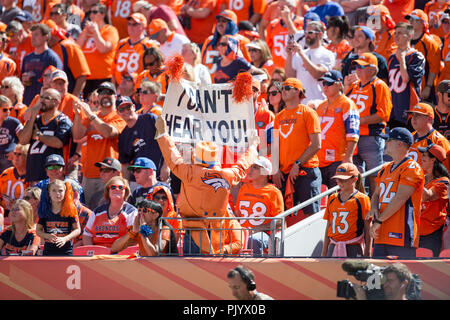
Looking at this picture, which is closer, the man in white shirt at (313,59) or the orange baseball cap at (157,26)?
the man in white shirt at (313,59)

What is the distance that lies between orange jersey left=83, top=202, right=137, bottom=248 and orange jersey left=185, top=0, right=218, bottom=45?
6871 millimetres

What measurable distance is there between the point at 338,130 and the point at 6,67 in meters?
6.61

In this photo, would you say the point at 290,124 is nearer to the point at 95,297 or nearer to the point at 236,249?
the point at 236,249

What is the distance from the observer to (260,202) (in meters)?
9.69

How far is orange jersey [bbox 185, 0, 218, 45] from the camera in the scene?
15.8 m

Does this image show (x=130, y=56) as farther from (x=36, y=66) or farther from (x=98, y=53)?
(x=36, y=66)

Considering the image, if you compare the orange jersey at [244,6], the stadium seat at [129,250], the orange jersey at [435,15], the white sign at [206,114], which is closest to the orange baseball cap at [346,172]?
the white sign at [206,114]

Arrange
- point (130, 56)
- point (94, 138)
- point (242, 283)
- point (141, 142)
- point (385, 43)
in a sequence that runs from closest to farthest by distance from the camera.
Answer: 1. point (242, 283)
2. point (141, 142)
3. point (94, 138)
4. point (385, 43)
5. point (130, 56)

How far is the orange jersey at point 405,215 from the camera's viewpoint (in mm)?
8273

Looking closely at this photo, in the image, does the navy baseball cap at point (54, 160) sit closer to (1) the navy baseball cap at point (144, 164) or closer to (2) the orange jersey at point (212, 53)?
(1) the navy baseball cap at point (144, 164)

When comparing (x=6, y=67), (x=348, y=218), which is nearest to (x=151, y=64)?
(x=6, y=67)

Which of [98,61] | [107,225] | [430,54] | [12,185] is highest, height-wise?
[430,54]

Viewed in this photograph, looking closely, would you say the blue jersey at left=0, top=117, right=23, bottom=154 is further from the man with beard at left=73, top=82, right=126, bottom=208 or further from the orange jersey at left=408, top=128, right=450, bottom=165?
the orange jersey at left=408, top=128, right=450, bottom=165

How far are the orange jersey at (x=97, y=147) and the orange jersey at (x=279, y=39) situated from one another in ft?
12.3
